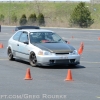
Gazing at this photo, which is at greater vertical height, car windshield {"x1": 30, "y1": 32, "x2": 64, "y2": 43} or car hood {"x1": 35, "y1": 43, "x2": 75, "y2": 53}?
car windshield {"x1": 30, "y1": 32, "x2": 64, "y2": 43}

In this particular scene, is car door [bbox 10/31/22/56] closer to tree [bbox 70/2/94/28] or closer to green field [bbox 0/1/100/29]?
tree [bbox 70/2/94/28]

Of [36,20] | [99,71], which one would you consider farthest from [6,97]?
[36,20]

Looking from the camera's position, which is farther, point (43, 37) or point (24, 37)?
point (24, 37)

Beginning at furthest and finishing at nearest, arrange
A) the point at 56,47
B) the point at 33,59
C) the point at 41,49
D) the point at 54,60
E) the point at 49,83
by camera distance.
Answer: the point at 33,59, the point at 56,47, the point at 41,49, the point at 54,60, the point at 49,83

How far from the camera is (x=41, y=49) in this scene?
1781 cm

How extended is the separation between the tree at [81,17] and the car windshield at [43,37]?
194ft

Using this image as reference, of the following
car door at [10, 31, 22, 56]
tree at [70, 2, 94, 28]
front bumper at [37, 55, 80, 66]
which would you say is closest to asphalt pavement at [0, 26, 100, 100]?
front bumper at [37, 55, 80, 66]

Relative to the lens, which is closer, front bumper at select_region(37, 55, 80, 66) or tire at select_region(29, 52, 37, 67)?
front bumper at select_region(37, 55, 80, 66)

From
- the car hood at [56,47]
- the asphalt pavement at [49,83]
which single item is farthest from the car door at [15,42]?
the car hood at [56,47]

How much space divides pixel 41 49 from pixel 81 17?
61.2 meters

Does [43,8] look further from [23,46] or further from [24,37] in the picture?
[23,46]

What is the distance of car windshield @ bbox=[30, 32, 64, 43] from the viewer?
18891mm

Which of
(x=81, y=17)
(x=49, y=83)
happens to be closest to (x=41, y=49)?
(x=49, y=83)

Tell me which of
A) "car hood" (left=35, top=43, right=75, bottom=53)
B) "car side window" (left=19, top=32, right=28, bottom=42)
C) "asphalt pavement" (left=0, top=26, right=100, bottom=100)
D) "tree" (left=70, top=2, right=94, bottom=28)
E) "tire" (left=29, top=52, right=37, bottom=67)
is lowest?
"asphalt pavement" (left=0, top=26, right=100, bottom=100)
